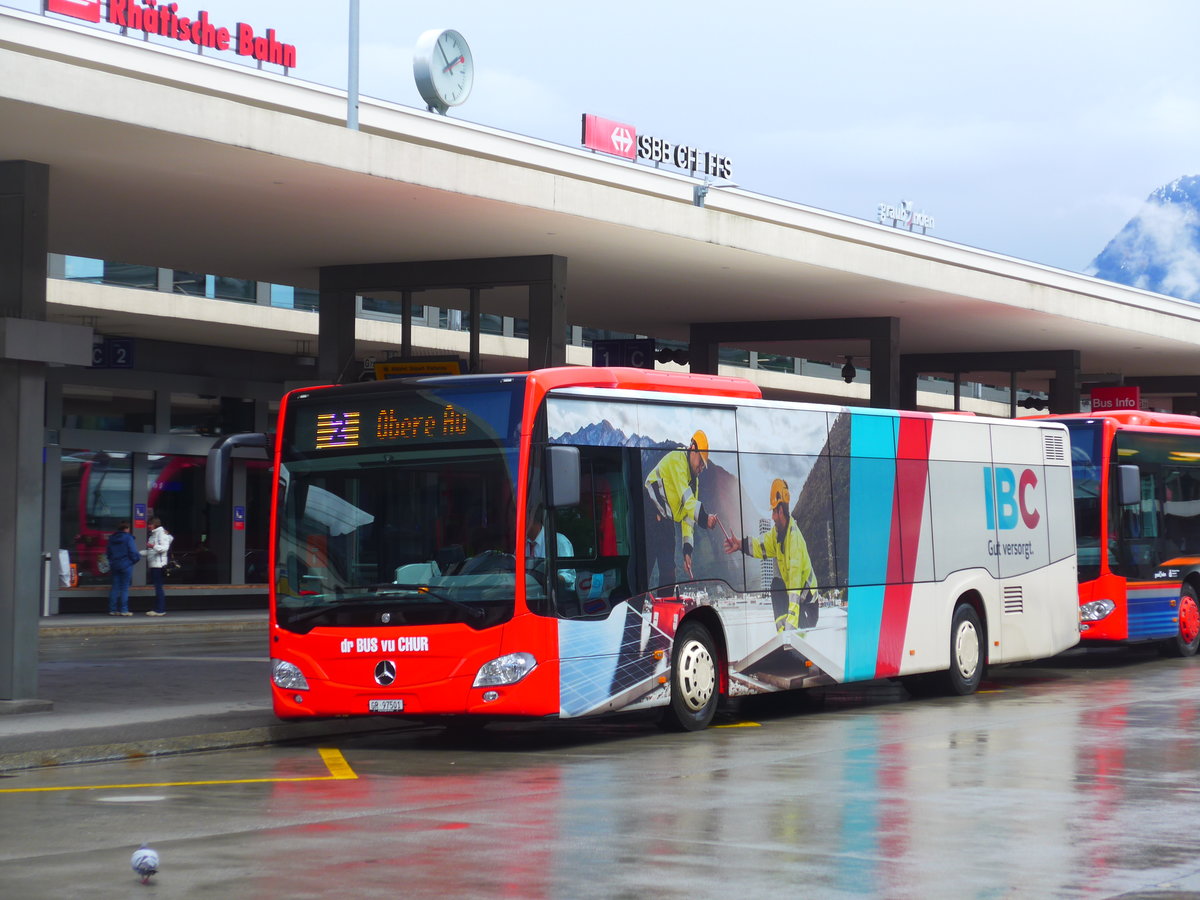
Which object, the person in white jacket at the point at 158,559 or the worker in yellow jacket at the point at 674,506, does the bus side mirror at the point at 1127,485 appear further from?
the person in white jacket at the point at 158,559

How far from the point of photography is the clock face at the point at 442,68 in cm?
3606

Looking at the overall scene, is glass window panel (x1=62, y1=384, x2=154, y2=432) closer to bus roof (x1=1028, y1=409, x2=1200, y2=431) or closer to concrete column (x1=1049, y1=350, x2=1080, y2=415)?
concrete column (x1=1049, y1=350, x2=1080, y2=415)

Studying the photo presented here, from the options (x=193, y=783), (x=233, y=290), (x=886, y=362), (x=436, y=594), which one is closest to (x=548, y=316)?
(x=436, y=594)

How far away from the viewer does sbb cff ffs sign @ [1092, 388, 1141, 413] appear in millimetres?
36688

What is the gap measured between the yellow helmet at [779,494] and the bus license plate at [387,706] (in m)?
4.18

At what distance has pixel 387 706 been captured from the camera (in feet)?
43.8

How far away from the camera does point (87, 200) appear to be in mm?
17688

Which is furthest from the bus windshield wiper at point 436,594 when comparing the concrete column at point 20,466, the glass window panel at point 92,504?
the glass window panel at point 92,504

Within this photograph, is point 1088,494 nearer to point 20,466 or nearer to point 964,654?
point 964,654

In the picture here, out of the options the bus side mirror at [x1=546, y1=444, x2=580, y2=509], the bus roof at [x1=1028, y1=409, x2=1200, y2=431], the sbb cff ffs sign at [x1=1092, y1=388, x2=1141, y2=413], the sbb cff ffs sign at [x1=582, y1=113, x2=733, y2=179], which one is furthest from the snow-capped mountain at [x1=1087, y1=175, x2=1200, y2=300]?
the bus side mirror at [x1=546, y1=444, x2=580, y2=509]

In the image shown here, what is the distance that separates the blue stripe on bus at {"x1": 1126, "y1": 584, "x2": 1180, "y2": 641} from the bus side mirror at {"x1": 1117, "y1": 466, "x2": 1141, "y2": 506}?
44.7 inches

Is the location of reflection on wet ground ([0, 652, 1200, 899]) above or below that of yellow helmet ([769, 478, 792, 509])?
below

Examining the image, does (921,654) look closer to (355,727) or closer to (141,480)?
(355,727)

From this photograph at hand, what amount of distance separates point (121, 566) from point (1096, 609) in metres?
17.9
